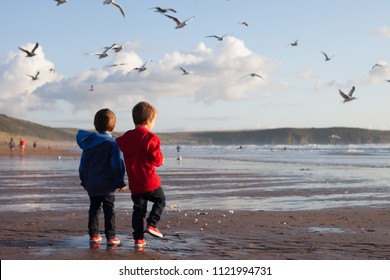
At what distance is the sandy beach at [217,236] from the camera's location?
293 inches

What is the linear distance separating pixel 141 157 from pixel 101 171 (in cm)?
62

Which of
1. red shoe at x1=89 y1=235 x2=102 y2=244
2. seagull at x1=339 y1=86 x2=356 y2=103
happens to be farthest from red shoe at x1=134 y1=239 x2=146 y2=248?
seagull at x1=339 y1=86 x2=356 y2=103

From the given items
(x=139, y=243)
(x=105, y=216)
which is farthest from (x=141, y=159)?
(x=139, y=243)

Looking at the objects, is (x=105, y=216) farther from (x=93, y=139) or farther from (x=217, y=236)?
(x=217, y=236)

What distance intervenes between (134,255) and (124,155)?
1.49 metres

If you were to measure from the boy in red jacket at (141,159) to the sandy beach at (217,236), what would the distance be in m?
0.39

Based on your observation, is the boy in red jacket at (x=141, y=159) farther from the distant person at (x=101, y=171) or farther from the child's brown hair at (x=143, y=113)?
the distant person at (x=101, y=171)

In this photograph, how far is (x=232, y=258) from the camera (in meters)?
7.19

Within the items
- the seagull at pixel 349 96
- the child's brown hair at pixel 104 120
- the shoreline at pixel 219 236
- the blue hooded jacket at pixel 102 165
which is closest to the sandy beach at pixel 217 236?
the shoreline at pixel 219 236

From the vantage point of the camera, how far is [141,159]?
8172mm

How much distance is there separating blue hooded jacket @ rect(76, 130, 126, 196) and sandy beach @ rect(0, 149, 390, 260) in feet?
2.53

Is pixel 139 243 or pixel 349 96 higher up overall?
pixel 349 96

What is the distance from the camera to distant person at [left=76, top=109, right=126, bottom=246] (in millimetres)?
8289

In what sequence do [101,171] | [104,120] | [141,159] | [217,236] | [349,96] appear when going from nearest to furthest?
[141,159] < [101,171] < [104,120] < [217,236] < [349,96]
